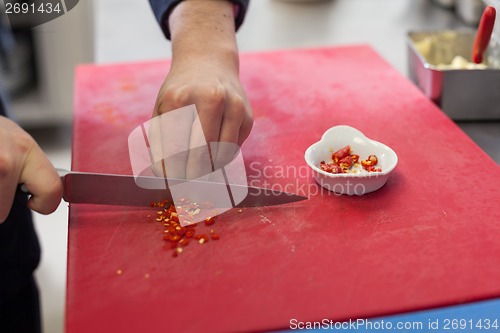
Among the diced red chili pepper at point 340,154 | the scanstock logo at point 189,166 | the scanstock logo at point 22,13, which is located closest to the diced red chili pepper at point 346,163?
the diced red chili pepper at point 340,154

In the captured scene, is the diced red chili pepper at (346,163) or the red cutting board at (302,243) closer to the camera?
the red cutting board at (302,243)

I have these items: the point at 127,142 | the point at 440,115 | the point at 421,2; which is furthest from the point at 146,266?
the point at 421,2

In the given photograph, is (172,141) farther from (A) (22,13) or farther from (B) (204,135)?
(A) (22,13)

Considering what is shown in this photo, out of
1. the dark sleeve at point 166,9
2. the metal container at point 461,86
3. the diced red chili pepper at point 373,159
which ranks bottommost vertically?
the diced red chili pepper at point 373,159

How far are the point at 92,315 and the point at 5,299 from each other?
20.2 inches

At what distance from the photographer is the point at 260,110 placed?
116cm

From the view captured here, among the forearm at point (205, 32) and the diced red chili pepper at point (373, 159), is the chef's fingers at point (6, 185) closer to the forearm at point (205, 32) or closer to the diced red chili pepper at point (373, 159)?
the forearm at point (205, 32)

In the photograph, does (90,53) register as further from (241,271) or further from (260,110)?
(241,271)

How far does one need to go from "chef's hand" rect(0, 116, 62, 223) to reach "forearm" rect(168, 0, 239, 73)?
32 centimetres

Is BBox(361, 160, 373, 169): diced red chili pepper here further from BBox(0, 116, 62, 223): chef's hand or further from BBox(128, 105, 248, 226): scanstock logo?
BBox(0, 116, 62, 223): chef's hand

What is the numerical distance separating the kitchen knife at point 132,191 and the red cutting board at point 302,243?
1cm

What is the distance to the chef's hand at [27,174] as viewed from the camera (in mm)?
785

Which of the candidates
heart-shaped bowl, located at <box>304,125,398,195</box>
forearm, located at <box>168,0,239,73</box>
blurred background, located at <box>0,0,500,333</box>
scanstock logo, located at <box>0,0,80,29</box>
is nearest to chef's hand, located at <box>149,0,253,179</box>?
forearm, located at <box>168,0,239,73</box>

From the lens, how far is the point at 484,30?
989mm
